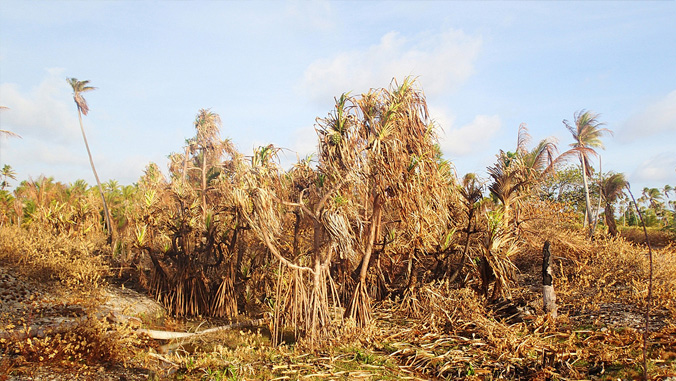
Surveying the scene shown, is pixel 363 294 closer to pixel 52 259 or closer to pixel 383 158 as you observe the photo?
pixel 383 158

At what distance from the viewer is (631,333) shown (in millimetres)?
6926

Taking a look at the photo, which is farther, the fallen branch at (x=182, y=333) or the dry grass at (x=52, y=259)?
the dry grass at (x=52, y=259)

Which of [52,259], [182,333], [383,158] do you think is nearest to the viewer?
[383,158]

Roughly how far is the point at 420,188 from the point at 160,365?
5.48 m

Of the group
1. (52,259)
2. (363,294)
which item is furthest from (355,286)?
(52,259)

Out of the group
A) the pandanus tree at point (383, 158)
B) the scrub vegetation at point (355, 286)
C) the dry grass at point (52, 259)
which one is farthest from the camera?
the dry grass at point (52, 259)

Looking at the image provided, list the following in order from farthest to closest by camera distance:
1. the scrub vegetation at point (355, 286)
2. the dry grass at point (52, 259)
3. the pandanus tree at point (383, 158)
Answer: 1. the dry grass at point (52, 259)
2. the pandanus tree at point (383, 158)
3. the scrub vegetation at point (355, 286)

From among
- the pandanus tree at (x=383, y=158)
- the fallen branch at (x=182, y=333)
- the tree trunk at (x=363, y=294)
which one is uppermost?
the pandanus tree at (x=383, y=158)

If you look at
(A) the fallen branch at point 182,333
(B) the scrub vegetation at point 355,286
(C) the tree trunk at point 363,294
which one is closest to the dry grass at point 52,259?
(B) the scrub vegetation at point 355,286

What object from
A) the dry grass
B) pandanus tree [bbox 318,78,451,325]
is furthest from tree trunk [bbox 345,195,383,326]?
the dry grass

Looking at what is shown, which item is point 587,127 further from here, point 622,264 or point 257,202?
point 257,202

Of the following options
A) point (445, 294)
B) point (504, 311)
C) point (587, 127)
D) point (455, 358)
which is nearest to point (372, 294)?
point (445, 294)

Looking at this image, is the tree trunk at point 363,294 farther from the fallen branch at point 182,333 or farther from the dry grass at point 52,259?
the dry grass at point 52,259

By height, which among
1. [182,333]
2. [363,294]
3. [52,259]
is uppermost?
[52,259]
